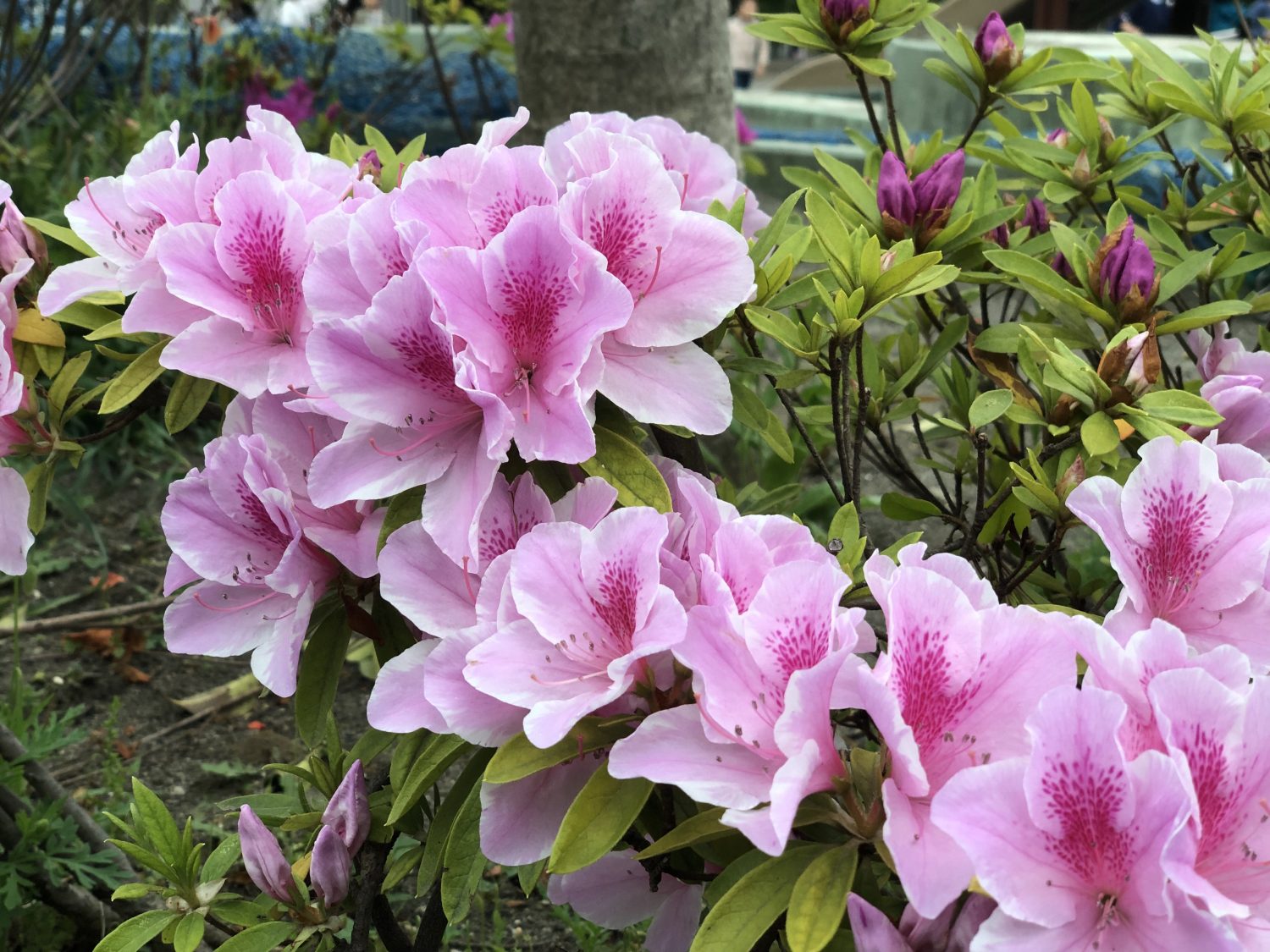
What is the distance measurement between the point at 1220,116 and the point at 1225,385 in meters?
0.58

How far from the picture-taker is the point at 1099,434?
47.9 inches

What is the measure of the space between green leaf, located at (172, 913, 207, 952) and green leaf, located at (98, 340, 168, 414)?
0.52 meters

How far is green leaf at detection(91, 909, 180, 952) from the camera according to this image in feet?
3.97

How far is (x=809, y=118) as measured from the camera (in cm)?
739

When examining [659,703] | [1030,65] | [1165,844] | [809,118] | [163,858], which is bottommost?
[809,118]

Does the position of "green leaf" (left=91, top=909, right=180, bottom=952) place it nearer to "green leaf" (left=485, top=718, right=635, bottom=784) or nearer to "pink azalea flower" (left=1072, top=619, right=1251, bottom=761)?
"green leaf" (left=485, top=718, right=635, bottom=784)

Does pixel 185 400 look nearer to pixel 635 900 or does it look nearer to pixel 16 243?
pixel 16 243

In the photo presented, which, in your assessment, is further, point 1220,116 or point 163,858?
point 1220,116

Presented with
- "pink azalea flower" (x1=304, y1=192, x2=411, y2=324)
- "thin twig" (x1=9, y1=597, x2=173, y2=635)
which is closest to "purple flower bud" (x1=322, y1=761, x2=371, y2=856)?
"pink azalea flower" (x1=304, y1=192, x2=411, y2=324)

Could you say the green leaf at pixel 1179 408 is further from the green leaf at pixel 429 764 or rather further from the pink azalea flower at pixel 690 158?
the green leaf at pixel 429 764

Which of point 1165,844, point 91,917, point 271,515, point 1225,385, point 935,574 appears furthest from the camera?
point 91,917

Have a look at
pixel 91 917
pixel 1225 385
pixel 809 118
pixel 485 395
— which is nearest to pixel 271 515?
pixel 485 395

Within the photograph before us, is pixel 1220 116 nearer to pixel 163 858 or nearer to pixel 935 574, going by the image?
pixel 935 574

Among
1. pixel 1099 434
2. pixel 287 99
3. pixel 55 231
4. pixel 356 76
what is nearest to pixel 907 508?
pixel 1099 434
